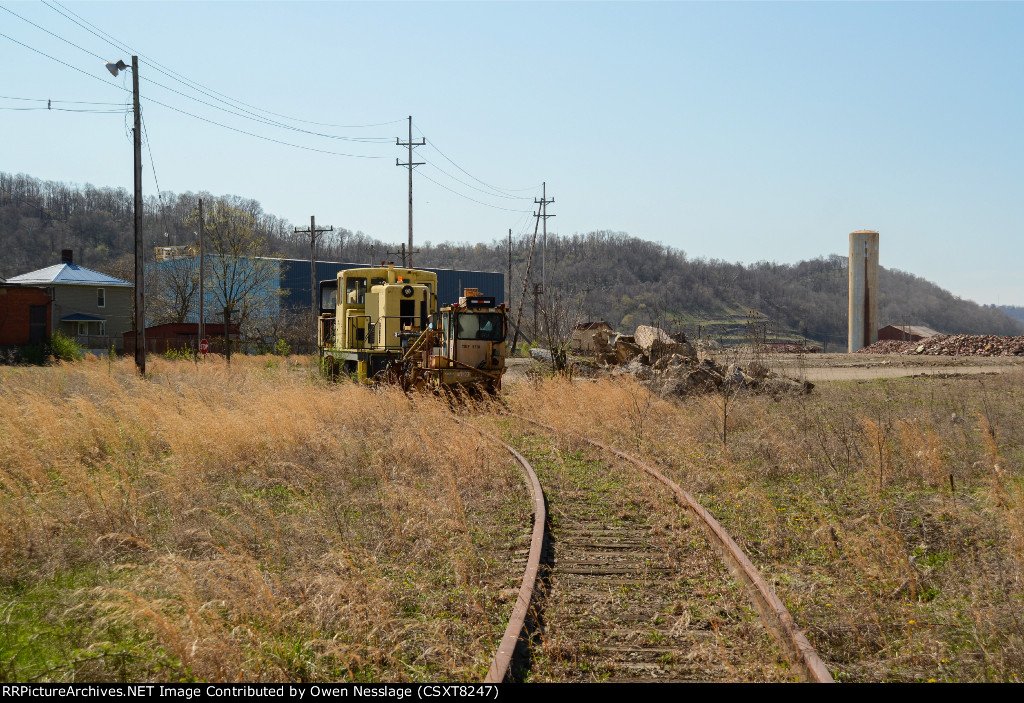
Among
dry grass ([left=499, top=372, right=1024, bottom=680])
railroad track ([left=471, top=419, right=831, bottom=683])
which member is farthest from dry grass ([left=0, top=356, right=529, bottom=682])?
dry grass ([left=499, top=372, right=1024, bottom=680])

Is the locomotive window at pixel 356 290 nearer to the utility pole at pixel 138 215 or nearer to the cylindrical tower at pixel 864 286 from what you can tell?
the utility pole at pixel 138 215

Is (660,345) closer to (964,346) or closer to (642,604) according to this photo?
(642,604)

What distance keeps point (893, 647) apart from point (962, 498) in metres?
4.82

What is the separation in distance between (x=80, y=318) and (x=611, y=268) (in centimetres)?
10221

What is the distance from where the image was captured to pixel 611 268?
5753 inches

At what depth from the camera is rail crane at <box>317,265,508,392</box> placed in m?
19.4

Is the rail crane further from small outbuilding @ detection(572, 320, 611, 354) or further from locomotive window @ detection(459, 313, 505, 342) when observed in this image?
small outbuilding @ detection(572, 320, 611, 354)

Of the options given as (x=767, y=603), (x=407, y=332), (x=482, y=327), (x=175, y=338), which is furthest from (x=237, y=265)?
(x=767, y=603)

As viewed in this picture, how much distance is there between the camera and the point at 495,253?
140625 millimetres

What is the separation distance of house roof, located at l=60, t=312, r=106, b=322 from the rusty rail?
59431 millimetres

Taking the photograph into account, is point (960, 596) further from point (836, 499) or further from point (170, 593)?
point (170, 593)

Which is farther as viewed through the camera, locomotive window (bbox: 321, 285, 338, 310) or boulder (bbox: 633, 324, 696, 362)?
locomotive window (bbox: 321, 285, 338, 310)

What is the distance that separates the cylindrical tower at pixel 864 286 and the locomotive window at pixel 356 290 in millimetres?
56830

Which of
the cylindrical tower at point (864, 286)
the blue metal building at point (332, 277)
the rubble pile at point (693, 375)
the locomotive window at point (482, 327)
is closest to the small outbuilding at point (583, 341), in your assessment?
the rubble pile at point (693, 375)
